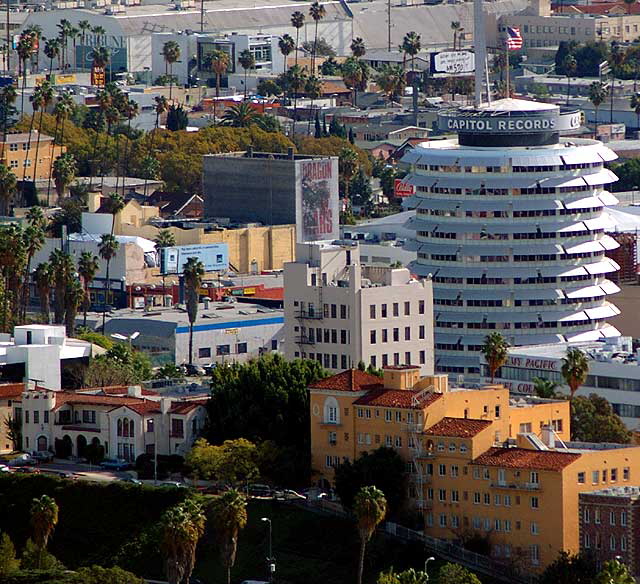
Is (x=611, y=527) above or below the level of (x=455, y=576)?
above

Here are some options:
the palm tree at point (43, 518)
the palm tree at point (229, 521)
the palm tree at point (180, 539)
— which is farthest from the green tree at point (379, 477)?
the palm tree at point (43, 518)

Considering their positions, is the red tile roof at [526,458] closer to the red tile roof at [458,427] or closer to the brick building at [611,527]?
the red tile roof at [458,427]

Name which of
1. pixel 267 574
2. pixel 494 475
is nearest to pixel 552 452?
pixel 494 475

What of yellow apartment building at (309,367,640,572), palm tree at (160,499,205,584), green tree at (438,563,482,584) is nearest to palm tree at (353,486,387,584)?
green tree at (438,563,482,584)

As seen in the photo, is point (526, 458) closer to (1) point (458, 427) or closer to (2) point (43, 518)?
(1) point (458, 427)

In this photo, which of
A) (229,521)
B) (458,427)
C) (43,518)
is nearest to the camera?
(229,521)

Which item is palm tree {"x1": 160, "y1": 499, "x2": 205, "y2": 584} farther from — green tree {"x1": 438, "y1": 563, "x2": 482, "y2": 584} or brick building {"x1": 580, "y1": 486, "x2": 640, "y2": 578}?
brick building {"x1": 580, "y1": 486, "x2": 640, "y2": 578}

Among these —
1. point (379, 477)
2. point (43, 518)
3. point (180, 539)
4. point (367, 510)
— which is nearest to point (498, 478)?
point (379, 477)
